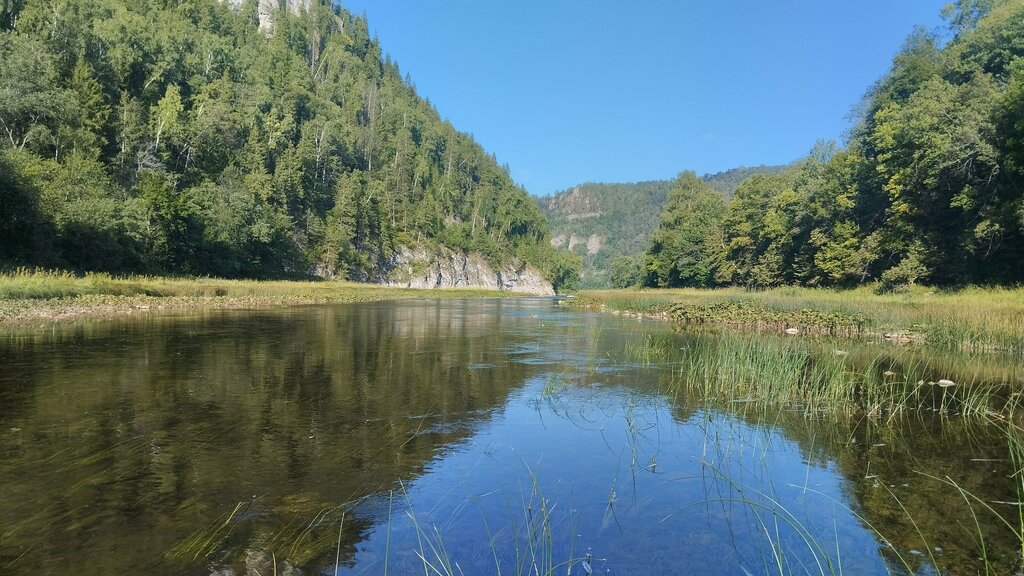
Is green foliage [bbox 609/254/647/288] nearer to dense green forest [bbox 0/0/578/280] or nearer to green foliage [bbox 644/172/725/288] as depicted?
dense green forest [bbox 0/0/578/280]

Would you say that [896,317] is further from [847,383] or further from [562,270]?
[562,270]

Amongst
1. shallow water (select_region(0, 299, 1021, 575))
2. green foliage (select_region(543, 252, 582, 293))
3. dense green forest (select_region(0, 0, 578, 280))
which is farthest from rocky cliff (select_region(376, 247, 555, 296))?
shallow water (select_region(0, 299, 1021, 575))

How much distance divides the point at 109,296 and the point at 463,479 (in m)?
33.7

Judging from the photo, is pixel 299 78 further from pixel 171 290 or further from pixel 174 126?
pixel 171 290

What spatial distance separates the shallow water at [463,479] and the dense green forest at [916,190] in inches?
1233

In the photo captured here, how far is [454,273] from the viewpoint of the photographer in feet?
462

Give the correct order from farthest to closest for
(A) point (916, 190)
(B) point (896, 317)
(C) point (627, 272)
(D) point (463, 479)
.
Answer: (C) point (627, 272)
(A) point (916, 190)
(B) point (896, 317)
(D) point (463, 479)

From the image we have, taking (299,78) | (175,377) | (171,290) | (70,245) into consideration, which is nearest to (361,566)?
(175,377)

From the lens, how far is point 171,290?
132ft

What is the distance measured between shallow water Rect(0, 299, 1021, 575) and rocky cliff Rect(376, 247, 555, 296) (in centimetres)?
10596

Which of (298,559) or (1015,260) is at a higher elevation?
(1015,260)

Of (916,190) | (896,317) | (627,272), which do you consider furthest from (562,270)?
(896,317)

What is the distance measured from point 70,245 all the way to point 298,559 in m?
49.1

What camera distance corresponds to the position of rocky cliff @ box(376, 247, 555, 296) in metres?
123
